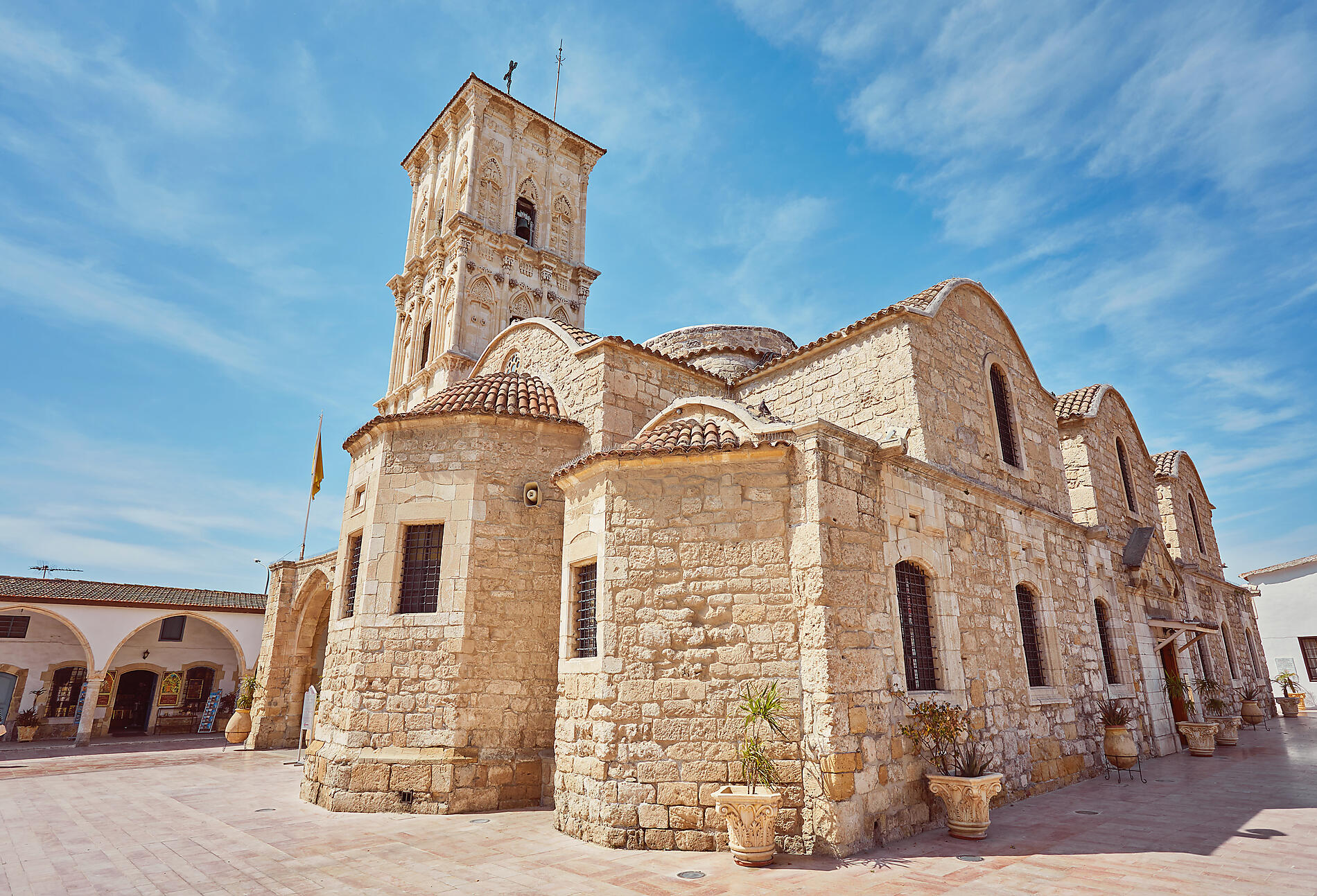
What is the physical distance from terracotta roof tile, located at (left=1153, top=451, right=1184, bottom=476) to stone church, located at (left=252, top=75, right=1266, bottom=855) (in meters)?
5.71

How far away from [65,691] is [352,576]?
17183 millimetres

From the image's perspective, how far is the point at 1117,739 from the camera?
9914mm

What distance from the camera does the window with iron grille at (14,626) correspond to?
18.6 m

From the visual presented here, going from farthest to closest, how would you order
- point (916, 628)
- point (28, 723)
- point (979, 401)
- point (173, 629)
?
point (173, 629) < point (28, 723) < point (979, 401) < point (916, 628)

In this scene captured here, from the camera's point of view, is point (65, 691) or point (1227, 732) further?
point (65, 691)

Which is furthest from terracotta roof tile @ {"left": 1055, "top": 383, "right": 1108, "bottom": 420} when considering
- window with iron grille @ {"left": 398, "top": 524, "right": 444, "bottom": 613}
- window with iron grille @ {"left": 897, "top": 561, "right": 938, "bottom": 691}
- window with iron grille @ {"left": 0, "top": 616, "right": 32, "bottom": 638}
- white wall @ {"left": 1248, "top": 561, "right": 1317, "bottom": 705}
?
window with iron grille @ {"left": 0, "top": 616, "right": 32, "bottom": 638}

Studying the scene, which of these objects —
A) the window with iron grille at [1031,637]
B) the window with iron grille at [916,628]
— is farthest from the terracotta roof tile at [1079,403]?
the window with iron grille at [916,628]

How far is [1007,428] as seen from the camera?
10781mm

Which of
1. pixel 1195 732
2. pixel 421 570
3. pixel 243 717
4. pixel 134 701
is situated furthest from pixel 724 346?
pixel 134 701

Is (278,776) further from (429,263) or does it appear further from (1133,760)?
(429,263)

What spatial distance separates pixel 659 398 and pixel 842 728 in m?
5.55

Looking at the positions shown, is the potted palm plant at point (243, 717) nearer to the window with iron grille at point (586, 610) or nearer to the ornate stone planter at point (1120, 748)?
the window with iron grille at point (586, 610)

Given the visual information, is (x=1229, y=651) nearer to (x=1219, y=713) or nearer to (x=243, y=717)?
(x=1219, y=713)

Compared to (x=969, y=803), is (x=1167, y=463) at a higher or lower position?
higher
